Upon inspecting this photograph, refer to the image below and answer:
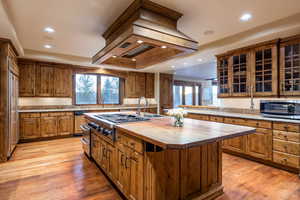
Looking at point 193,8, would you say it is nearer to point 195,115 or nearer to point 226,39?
point 226,39

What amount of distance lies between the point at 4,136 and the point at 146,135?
3402mm

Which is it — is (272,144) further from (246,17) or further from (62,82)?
(62,82)

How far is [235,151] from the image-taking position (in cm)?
351

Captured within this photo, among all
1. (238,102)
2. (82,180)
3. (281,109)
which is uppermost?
(238,102)

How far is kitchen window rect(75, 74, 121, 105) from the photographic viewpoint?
19.3 ft

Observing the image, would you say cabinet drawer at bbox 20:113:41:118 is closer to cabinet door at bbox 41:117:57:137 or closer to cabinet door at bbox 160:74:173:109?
cabinet door at bbox 41:117:57:137

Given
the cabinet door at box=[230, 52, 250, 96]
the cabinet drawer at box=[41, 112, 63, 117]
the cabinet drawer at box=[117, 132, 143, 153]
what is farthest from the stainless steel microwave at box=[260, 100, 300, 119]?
the cabinet drawer at box=[41, 112, 63, 117]

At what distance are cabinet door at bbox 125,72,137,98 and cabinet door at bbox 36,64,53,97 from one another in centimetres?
268

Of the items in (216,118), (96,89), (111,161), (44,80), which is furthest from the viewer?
(96,89)

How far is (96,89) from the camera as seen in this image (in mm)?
A: 6184

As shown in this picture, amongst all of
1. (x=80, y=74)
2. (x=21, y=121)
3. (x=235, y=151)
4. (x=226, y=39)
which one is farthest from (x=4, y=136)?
(x=226, y=39)

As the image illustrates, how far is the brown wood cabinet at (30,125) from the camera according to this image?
15.0ft

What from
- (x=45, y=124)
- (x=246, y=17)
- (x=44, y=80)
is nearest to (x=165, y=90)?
(x=44, y=80)

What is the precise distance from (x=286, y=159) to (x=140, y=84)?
5.33 metres
